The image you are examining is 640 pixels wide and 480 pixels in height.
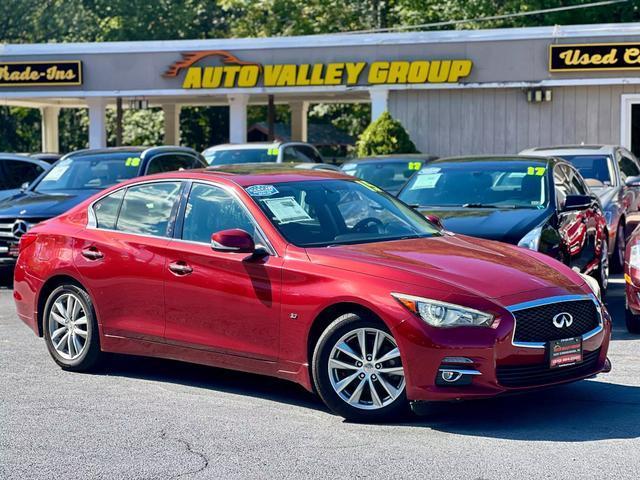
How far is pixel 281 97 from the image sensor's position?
111 ft

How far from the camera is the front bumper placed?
664 centimetres

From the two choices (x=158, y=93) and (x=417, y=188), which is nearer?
(x=417, y=188)

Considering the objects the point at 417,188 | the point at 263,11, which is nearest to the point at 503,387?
the point at 417,188

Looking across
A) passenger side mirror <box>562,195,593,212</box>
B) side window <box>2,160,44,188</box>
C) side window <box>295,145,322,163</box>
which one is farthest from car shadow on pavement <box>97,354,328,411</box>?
side window <box>295,145,322,163</box>

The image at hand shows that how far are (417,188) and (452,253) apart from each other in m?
4.72

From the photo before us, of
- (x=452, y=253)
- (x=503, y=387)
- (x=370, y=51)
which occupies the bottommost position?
(x=503, y=387)

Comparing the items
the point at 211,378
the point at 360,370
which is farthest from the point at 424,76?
the point at 360,370

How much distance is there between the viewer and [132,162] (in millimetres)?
15039

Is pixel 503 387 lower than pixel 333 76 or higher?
lower

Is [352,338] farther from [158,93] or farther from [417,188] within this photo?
[158,93]

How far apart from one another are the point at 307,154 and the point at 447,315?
50.9ft

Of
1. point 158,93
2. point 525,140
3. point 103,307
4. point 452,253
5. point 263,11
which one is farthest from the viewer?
point 263,11

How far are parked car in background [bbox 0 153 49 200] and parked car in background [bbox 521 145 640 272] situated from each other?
771 centimetres

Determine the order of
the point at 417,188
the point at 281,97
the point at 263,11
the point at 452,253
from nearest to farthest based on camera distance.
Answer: the point at 452,253
the point at 417,188
the point at 281,97
the point at 263,11
